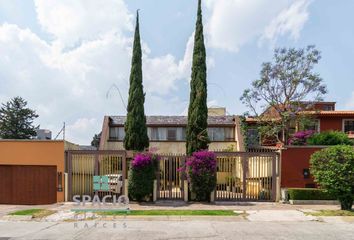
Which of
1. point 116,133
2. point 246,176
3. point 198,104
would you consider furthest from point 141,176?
point 116,133

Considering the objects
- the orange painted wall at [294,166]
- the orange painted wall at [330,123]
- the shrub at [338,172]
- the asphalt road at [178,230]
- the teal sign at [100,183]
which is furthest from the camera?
the orange painted wall at [330,123]

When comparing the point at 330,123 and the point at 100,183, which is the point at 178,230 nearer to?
the point at 100,183

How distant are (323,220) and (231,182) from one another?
6295 millimetres

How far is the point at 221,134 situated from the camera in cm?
3278

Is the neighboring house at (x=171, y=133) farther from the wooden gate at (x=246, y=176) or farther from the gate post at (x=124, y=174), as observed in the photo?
the gate post at (x=124, y=174)

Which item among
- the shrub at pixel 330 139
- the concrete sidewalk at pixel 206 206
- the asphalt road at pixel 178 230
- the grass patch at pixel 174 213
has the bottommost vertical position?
the concrete sidewalk at pixel 206 206

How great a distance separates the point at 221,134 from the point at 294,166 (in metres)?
13.2

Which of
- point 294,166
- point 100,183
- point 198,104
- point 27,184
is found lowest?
point 27,184

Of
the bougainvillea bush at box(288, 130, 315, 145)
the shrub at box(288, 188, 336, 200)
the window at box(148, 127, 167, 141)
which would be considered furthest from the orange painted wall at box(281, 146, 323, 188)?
the window at box(148, 127, 167, 141)

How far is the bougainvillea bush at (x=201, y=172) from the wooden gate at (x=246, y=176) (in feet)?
2.88

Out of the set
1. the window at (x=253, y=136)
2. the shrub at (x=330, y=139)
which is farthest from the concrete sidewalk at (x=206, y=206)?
the window at (x=253, y=136)

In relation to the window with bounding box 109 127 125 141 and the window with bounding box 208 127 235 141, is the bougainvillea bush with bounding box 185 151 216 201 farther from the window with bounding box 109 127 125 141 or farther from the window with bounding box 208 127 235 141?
the window with bounding box 109 127 125 141

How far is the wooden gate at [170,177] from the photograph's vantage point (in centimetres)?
1972

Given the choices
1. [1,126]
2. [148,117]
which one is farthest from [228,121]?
[1,126]
